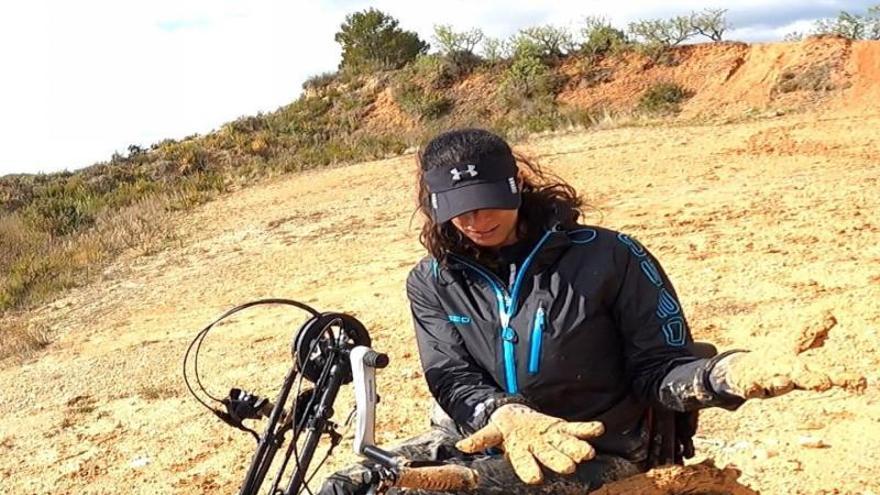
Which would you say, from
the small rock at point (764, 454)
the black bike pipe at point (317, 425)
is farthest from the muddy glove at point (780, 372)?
the small rock at point (764, 454)

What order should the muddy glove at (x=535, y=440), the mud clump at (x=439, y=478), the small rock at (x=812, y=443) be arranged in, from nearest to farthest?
1. the muddy glove at (x=535, y=440)
2. the mud clump at (x=439, y=478)
3. the small rock at (x=812, y=443)

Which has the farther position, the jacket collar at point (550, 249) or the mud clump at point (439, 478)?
the jacket collar at point (550, 249)

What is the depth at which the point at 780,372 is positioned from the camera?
204cm

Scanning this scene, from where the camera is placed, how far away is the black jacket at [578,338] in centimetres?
252

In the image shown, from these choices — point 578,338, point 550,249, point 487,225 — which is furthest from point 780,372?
point 487,225

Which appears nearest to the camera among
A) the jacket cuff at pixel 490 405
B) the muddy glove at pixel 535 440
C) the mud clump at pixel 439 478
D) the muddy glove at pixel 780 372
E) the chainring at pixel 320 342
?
the muddy glove at pixel 780 372

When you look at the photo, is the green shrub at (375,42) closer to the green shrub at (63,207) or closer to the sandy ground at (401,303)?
the green shrub at (63,207)

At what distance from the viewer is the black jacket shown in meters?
2.52

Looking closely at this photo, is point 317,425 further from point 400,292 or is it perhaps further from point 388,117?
point 388,117

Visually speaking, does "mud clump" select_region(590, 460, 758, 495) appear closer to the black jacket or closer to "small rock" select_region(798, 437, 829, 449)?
the black jacket

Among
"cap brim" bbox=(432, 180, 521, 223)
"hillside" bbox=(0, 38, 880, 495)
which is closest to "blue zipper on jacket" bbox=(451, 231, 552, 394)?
"cap brim" bbox=(432, 180, 521, 223)

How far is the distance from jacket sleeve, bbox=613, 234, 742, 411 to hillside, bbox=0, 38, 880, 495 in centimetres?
20

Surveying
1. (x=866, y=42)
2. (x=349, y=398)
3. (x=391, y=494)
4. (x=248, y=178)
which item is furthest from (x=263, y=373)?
(x=866, y=42)

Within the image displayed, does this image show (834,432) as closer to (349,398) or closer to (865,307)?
(865,307)
